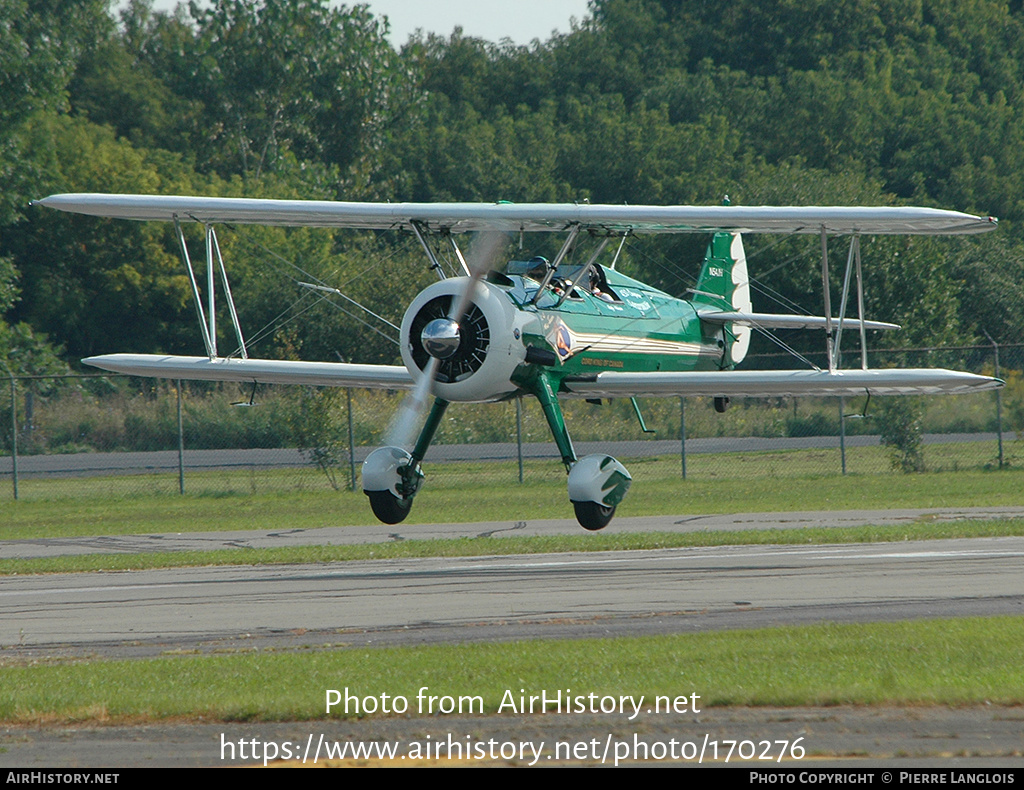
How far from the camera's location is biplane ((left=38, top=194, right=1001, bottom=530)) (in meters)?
15.5

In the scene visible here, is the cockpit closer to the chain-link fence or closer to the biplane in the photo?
the biplane

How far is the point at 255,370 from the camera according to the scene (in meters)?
17.6

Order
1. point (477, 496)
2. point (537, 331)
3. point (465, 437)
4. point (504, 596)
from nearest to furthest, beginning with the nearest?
1. point (504, 596)
2. point (537, 331)
3. point (477, 496)
4. point (465, 437)

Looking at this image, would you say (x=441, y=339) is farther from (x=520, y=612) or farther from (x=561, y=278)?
(x=520, y=612)

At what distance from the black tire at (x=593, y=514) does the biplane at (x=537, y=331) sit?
0.02m

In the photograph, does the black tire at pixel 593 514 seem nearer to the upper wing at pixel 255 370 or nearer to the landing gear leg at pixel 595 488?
the landing gear leg at pixel 595 488

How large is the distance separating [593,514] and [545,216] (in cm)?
365

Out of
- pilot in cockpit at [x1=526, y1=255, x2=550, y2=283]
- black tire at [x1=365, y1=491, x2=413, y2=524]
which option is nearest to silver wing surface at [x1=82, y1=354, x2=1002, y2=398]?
pilot in cockpit at [x1=526, y1=255, x2=550, y2=283]

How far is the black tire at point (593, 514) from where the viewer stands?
15.3m

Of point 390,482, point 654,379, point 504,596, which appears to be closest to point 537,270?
point 654,379

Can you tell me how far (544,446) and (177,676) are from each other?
27.0 m

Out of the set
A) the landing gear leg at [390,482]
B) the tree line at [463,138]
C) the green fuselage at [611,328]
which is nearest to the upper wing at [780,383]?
the green fuselage at [611,328]

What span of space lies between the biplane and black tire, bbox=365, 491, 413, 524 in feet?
0.06

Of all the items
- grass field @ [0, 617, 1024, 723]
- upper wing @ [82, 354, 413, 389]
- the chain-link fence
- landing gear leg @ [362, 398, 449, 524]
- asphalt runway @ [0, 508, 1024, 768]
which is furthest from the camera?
the chain-link fence
